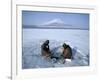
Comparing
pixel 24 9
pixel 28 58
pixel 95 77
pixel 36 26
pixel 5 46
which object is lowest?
pixel 95 77

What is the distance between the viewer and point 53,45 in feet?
6.10

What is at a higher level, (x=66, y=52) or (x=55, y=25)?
(x=55, y=25)

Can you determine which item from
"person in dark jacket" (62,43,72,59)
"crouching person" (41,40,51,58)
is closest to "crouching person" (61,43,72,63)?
"person in dark jacket" (62,43,72,59)

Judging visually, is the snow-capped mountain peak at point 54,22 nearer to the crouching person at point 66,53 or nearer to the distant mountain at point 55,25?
the distant mountain at point 55,25

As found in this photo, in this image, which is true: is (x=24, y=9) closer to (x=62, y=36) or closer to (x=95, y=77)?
(x=62, y=36)

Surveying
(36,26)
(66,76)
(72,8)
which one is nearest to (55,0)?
(72,8)

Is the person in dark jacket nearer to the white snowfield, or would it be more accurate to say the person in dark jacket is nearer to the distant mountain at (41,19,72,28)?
the white snowfield

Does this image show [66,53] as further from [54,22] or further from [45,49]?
[54,22]

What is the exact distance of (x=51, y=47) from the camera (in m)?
1.85

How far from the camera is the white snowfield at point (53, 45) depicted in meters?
1.78

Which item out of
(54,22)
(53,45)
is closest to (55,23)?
(54,22)

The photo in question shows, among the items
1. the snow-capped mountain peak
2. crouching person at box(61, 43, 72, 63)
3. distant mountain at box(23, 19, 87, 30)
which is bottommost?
crouching person at box(61, 43, 72, 63)

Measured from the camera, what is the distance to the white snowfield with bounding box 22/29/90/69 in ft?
5.85

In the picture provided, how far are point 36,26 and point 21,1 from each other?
264 millimetres
